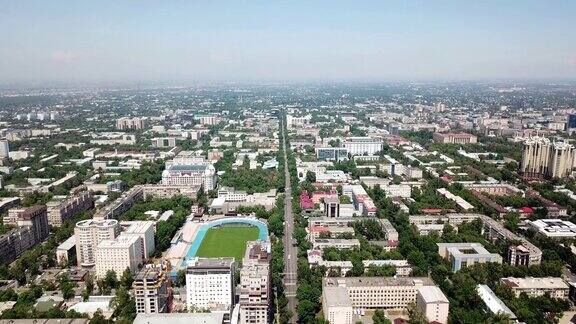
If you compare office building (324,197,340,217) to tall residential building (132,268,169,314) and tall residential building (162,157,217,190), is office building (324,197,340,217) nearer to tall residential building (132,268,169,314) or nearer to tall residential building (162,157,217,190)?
tall residential building (162,157,217,190)

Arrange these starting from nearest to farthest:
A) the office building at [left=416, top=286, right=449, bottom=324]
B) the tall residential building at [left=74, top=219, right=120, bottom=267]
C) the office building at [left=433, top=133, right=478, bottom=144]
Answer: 1. the office building at [left=416, top=286, right=449, bottom=324]
2. the tall residential building at [left=74, top=219, right=120, bottom=267]
3. the office building at [left=433, top=133, right=478, bottom=144]

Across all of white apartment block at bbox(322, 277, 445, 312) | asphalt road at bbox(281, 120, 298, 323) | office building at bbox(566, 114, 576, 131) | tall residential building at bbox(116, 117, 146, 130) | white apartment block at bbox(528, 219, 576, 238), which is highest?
office building at bbox(566, 114, 576, 131)

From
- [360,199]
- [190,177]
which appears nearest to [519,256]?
[360,199]

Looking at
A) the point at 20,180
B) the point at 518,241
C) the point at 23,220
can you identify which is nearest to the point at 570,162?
the point at 518,241

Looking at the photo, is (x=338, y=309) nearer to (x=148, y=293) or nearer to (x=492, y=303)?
(x=492, y=303)

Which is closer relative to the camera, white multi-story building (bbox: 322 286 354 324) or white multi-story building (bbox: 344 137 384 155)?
white multi-story building (bbox: 322 286 354 324)

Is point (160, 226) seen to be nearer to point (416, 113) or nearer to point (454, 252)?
point (454, 252)

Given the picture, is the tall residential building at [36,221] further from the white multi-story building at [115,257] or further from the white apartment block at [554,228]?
the white apartment block at [554,228]

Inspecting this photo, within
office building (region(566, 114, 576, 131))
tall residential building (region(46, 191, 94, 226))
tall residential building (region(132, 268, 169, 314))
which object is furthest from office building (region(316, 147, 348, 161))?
office building (region(566, 114, 576, 131))
